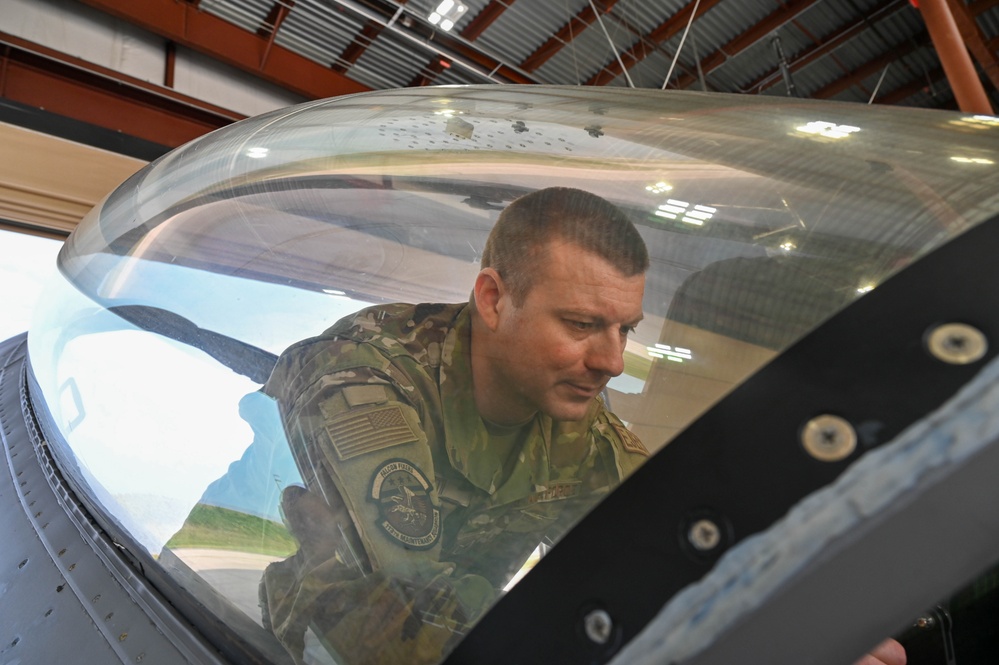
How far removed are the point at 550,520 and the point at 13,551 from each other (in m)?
1.38

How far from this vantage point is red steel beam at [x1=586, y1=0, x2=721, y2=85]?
800cm

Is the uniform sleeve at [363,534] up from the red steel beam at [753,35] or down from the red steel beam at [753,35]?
down

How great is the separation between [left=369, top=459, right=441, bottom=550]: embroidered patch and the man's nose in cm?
22

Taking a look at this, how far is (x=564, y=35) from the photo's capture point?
8.42m

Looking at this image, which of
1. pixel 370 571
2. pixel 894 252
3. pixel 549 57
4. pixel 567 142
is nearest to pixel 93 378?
pixel 370 571

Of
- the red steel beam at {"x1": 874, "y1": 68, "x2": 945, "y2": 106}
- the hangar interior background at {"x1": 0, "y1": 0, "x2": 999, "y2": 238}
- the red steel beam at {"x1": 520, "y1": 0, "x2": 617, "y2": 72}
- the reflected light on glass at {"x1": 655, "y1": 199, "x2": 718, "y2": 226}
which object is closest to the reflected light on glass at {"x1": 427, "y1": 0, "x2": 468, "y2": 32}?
the hangar interior background at {"x1": 0, "y1": 0, "x2": 999, "y2": 238}

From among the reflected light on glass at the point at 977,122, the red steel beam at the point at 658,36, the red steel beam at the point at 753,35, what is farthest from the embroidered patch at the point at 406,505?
the red steel beam at the point at 753,35

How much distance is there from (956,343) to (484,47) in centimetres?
874

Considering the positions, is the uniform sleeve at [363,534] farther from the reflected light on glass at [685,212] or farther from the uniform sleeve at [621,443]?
the reflected light on glass at [685,212]

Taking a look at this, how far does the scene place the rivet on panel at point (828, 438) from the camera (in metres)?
0.47

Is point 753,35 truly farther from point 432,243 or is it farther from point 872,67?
point 432,243

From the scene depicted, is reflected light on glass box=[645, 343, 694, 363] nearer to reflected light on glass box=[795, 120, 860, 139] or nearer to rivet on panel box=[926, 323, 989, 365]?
rivet on panel box=[926, 323, 989, 365]

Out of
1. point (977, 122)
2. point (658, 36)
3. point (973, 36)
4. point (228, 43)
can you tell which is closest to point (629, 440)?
point (977, 122)

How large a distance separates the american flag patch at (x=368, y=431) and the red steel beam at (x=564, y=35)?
26.5 ft
